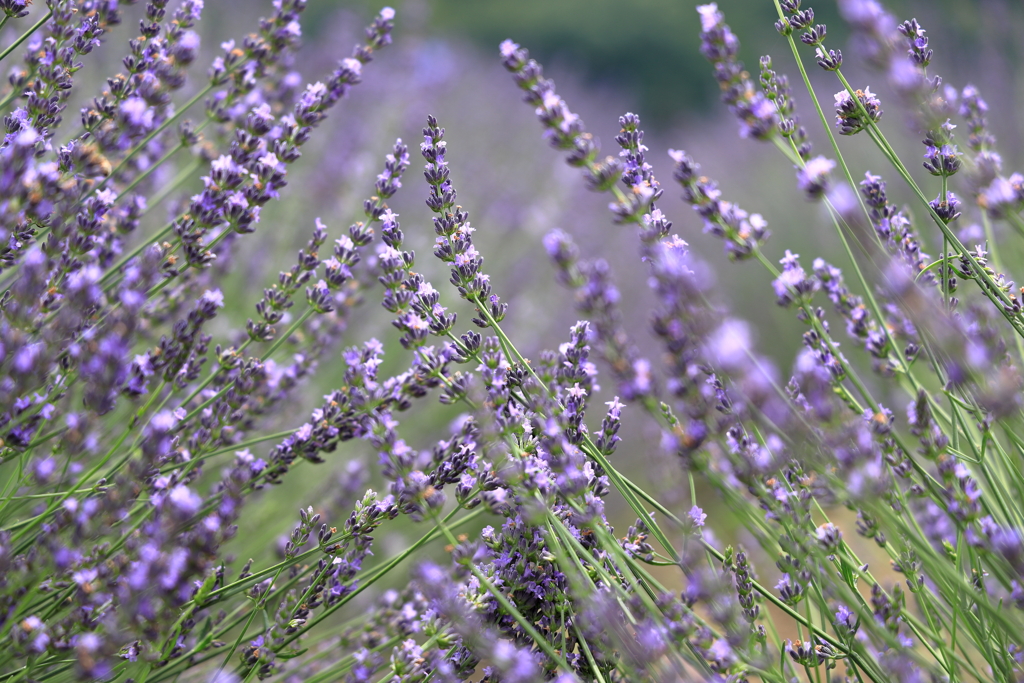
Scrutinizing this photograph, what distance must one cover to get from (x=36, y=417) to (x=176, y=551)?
1.40 ft

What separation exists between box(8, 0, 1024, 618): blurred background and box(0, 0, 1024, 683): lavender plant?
235 mm

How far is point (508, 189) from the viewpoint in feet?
15.6

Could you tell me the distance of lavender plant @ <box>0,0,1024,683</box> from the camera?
799 millimetres

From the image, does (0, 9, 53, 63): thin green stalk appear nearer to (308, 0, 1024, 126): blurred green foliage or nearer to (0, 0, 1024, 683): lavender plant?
(0, 0, 1024, 683): lavender plant

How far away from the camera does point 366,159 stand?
145 inches

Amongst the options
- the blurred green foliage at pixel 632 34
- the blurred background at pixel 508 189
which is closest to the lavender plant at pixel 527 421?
the blurred background at pixel 508 189

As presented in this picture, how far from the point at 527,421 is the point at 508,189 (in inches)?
149

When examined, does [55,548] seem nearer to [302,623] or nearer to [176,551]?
[176,551]

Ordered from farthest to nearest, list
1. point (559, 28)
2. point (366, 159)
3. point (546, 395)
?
point (559, 28) < point (366, 159) < point (546, 395)

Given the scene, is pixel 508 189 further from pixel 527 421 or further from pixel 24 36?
pixel 527 421

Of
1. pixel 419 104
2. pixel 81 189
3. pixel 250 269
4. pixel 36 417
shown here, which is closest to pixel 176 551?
pixel 36 417

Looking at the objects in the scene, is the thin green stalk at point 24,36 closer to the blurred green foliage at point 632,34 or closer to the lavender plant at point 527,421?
the lavender plant at point 527,421

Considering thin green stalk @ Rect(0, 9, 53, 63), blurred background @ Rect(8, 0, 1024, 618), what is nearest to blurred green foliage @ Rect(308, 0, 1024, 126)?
blurred background @ Rect(8, 0, 1024, 618)

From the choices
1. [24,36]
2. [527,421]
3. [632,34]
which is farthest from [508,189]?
[632,34]
